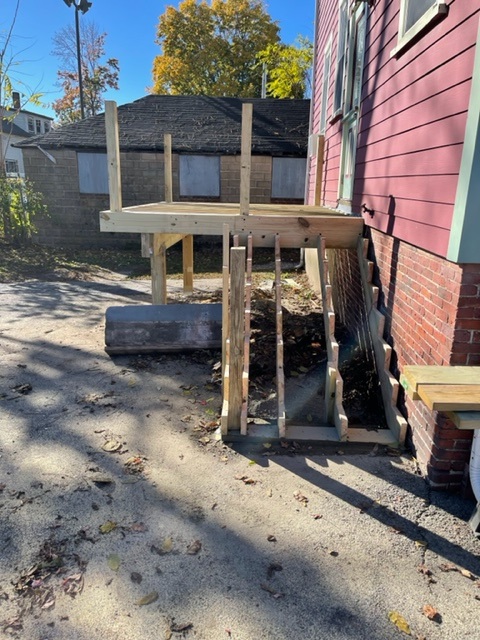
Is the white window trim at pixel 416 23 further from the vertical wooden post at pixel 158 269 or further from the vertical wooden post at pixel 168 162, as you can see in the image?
the vertical wooden post at pixel 168 162

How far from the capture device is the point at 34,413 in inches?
152

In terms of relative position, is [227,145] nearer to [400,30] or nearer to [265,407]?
[400,30]

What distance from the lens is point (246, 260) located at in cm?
472

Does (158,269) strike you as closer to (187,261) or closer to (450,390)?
(187,261)

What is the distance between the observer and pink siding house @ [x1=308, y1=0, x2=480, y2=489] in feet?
8.21

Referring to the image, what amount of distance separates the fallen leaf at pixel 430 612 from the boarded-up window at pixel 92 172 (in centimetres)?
1374

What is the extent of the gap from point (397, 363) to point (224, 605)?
7.50ft

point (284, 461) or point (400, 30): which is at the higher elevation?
point (400, 30)

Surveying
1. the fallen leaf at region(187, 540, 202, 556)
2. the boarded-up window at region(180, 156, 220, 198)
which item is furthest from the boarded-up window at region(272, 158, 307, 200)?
the fallen leaf at region(187, 540, 202, 556)

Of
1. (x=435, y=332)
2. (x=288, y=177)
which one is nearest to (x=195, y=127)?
(x=288, y=177)

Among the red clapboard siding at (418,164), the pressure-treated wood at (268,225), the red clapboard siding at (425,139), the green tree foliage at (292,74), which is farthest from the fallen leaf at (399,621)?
the green tree foliage at (292,74)

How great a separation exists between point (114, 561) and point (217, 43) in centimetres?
3085

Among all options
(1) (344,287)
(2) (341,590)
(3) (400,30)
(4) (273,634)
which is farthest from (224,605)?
(1) (344,287)

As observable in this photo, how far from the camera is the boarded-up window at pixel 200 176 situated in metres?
13.5
